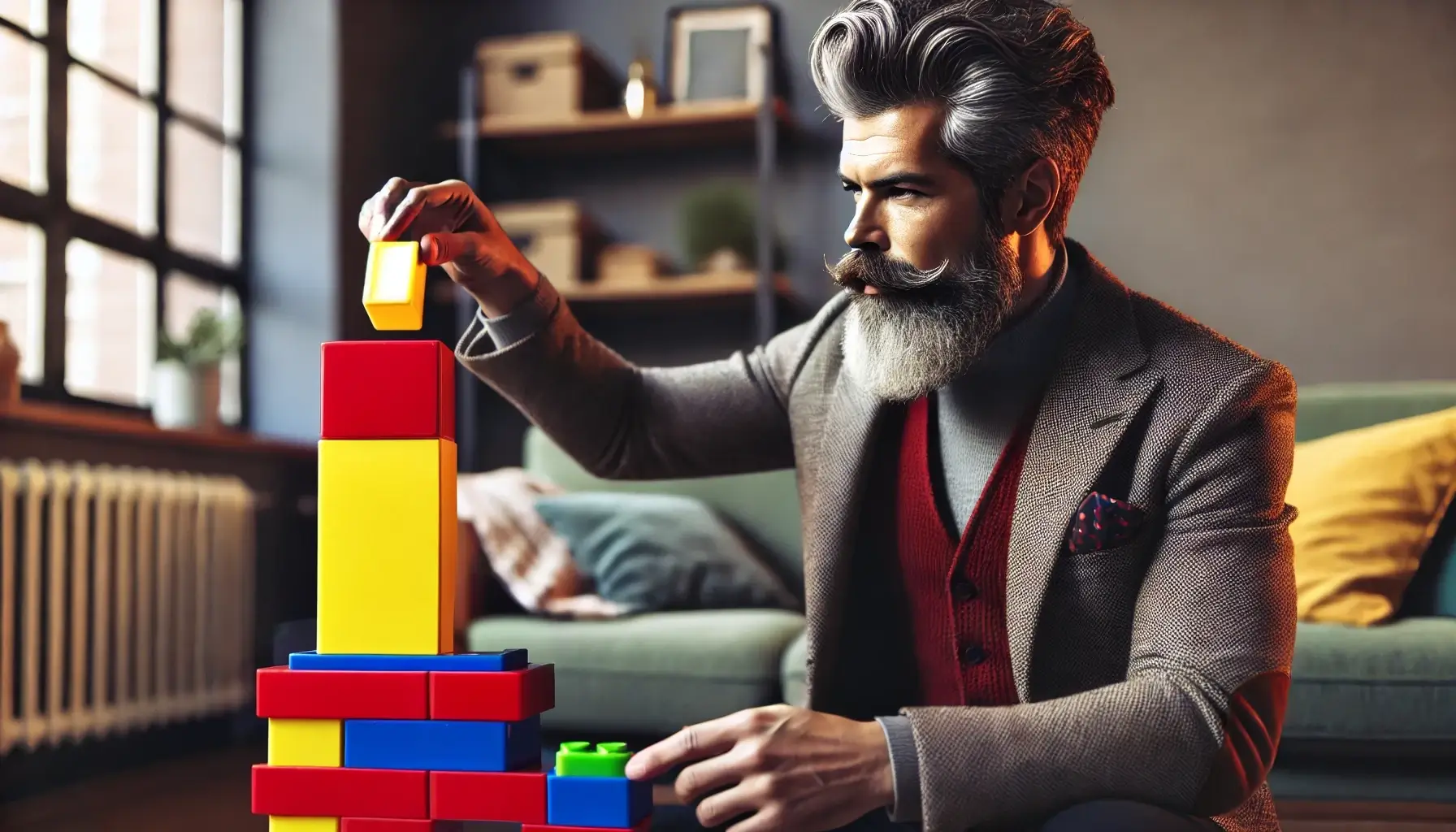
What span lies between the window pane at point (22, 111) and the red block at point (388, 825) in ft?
8.79

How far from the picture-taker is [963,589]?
4.10ft

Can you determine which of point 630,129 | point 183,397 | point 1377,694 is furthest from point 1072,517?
point 630,129

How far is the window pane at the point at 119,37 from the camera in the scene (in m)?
3.38

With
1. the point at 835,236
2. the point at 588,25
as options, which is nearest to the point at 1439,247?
the point at 835,236

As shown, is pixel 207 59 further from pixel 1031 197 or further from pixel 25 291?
pixel 1031 197

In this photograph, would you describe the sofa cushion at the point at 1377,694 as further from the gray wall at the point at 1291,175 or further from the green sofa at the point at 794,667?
the gray wall at the point at 1291,175

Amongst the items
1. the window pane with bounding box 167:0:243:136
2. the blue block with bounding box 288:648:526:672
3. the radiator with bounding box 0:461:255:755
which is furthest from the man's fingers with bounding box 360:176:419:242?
the window pane with bounding box 167:0:243:136

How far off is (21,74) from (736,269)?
6.53 ft

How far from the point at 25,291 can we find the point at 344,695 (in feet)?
8.86

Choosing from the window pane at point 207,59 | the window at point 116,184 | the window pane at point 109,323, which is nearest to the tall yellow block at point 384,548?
the window at point 116,184

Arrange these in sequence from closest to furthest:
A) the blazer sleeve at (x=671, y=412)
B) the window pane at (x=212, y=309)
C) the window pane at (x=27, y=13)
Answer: the blazer sleeve at (x=671, y=412) < the window pane at (x=27, y=13) < the window pane at (x=212, y=309)

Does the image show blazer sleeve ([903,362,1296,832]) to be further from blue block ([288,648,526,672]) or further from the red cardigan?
blue block ([288,648,526,672])

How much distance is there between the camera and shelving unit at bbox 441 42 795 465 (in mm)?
4008

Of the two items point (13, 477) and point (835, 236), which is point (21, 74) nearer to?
point (13, 477)
